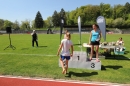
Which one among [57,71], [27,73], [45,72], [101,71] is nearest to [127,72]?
[101,71]

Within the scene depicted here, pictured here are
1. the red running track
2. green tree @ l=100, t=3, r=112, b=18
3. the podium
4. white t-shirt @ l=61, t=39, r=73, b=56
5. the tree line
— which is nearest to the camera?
the red running track

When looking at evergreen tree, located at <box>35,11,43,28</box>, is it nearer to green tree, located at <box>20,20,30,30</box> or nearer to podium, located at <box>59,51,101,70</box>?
green tree, located at <box>20,20,30,30</box>

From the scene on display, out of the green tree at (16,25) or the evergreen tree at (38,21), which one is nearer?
the evergreen tree at (38,21)

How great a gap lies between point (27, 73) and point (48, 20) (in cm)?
11681

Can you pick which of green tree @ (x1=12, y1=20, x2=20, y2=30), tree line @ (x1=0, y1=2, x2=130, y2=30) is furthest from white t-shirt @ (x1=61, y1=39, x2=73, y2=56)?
green tree @ (x1=12, y1=20, x2=20, y2=30)

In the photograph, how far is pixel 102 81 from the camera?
6020mm

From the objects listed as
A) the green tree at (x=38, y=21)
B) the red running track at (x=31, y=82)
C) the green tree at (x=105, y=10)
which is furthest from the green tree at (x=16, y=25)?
the red running track at (x=31, y=82)

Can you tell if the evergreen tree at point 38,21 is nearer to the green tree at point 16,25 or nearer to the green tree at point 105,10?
the green tree at point 16,25

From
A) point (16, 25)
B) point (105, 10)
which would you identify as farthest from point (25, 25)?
point (105, 10)

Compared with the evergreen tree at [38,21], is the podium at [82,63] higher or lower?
lower

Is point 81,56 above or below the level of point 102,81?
above

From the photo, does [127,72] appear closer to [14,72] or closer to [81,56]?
[81,56]

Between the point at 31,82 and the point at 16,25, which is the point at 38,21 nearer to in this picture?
the point at 16,25

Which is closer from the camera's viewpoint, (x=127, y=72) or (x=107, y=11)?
(x=127, y=72)
